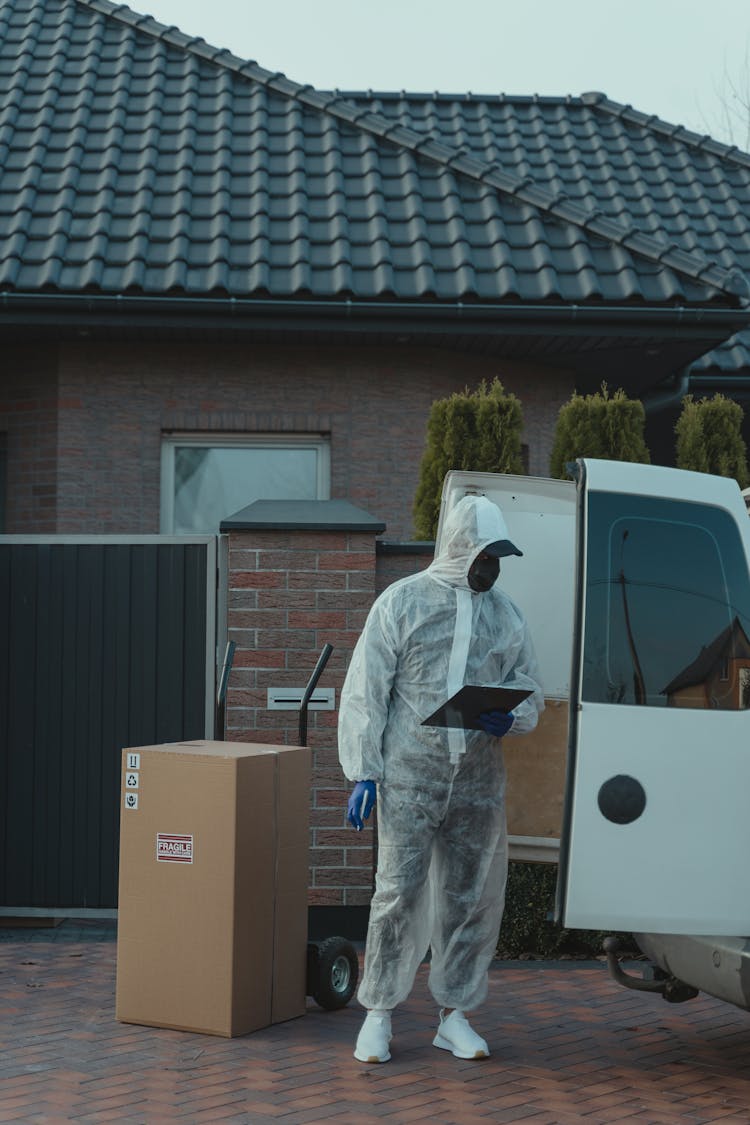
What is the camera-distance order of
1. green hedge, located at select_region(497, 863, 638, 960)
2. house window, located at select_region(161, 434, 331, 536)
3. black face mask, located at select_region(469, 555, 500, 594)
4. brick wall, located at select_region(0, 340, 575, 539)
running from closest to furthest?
1. black face mask, located at select_region(469, 555, 500, 594)
2. green hedge, located at select_region(497, 863, 638, 960)
3. brick wall, located at select_region(0, 340, 575, 539)
4. house window, located at select_region(161, 434, 331, 536)

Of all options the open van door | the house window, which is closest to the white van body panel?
the open van door

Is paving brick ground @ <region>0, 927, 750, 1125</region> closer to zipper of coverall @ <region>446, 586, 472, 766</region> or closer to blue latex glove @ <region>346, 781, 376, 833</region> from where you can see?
blue latex glove @ <region>346, 781, 376, 833</region>

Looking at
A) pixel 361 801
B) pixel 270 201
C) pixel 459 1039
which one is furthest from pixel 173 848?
pixel 270 201

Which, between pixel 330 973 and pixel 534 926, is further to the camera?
pixel 534 926

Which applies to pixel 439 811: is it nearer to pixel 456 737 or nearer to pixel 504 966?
pixel 456 737

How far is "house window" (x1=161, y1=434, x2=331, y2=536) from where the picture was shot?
973 centimetres

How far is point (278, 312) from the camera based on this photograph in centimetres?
913

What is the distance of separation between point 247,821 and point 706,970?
71.5 inches

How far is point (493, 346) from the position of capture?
9.80m

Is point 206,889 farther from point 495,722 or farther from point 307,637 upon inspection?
point 307,637

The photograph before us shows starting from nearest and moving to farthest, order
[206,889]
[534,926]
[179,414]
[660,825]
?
[660,825], [206,889], [534,926], [179,414]

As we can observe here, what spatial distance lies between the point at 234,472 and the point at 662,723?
5.64m

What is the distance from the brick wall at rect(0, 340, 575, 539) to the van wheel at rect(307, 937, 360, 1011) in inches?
158

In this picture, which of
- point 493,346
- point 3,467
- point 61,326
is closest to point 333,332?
point 493,346
